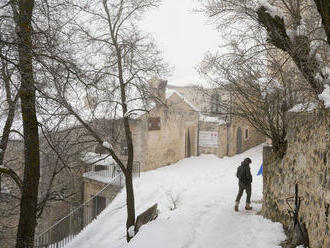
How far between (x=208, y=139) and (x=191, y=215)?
15126mm

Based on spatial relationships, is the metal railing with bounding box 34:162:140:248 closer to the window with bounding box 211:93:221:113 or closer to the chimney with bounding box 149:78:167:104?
the chimney with bounding box 149:78:167:104

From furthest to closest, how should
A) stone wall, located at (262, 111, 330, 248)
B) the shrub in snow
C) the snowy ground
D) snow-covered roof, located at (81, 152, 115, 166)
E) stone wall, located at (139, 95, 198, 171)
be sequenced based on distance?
stone wall, located at (139, 95, 198, 171) < snow-covered roof, located at (81, 152, 115, 166) < the shrub in snow < the snowy ground < stone wall, located at (262, 111, 330, 248)

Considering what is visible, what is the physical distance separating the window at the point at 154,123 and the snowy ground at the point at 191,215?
2868mm

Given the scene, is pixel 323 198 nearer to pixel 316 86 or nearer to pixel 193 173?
pixel 316 86

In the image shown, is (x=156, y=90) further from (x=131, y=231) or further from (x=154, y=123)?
(x=154, y=123)

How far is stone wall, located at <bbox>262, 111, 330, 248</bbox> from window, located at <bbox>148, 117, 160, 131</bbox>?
12454mm

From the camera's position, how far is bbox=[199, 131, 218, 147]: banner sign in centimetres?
2486

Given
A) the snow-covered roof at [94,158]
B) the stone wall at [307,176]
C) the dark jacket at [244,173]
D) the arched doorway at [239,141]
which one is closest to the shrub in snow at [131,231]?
the snow-covered roof at [94,158]

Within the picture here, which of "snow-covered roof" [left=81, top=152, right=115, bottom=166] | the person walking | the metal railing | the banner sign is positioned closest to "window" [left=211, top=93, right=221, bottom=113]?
the person walking

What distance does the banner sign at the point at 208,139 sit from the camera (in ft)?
81.6

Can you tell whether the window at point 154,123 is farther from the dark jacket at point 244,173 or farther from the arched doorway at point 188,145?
the dark jacket at point 244,173

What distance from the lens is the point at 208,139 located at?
82.2 feet

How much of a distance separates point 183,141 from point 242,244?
55.0 ft

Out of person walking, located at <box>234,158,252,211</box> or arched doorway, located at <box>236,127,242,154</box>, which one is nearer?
person walking, located at <box>234,158,252,211</box>
